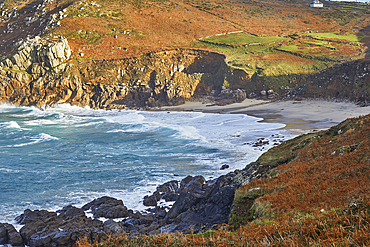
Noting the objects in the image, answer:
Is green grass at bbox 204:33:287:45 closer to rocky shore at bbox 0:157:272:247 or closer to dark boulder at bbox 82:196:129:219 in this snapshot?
rocky shore at bbox 0:157:272:247

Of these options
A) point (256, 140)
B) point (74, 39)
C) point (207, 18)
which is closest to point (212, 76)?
point (207, 18)

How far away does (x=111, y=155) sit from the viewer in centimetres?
2509

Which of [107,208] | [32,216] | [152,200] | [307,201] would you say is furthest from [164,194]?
[307,201]

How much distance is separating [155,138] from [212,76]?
35.0m

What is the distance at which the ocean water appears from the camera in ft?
56.7

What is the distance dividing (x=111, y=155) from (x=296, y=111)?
28.4 meters

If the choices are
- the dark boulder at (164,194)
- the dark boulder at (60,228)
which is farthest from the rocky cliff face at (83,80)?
the dark boulder at (60,228)

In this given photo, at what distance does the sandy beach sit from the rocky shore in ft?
58.5

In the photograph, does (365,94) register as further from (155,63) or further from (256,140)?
(155,63)

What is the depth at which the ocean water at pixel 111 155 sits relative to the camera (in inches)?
680

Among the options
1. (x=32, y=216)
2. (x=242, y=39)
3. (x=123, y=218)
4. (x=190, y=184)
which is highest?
(x=242, y=39)

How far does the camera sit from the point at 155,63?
6088cm

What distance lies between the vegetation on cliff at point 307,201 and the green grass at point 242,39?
5928 centimetres

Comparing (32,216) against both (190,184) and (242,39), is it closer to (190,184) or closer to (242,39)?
(190,184)
